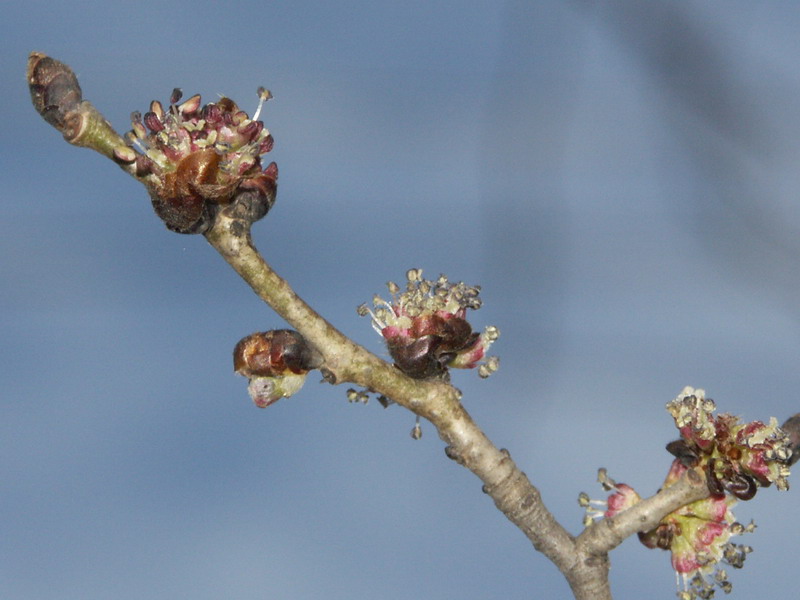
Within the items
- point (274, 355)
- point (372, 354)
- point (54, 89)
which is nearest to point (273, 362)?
point (274, 355)

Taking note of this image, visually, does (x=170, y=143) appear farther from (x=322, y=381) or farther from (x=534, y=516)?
(x=534, y=516)

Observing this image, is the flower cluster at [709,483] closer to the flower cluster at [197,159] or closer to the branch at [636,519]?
the branch at [636,519]

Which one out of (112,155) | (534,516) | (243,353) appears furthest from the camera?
(534,516)

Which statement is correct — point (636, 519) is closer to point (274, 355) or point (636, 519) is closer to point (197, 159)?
point (274, 355)

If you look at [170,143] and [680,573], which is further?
[680,573]

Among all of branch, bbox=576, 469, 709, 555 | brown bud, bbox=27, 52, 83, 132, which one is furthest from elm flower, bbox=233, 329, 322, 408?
branch, bbox=576, 469, 709, 555

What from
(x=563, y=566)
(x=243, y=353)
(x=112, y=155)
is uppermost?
(x=112, y=155)

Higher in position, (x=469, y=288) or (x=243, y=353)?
(x=469, y=288)

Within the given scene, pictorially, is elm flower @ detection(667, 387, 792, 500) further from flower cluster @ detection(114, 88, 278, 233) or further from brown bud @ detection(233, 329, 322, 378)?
flower cluster @ detection(114, 88, 278, 233)

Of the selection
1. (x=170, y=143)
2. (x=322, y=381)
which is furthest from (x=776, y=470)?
(x=170, y=143)
